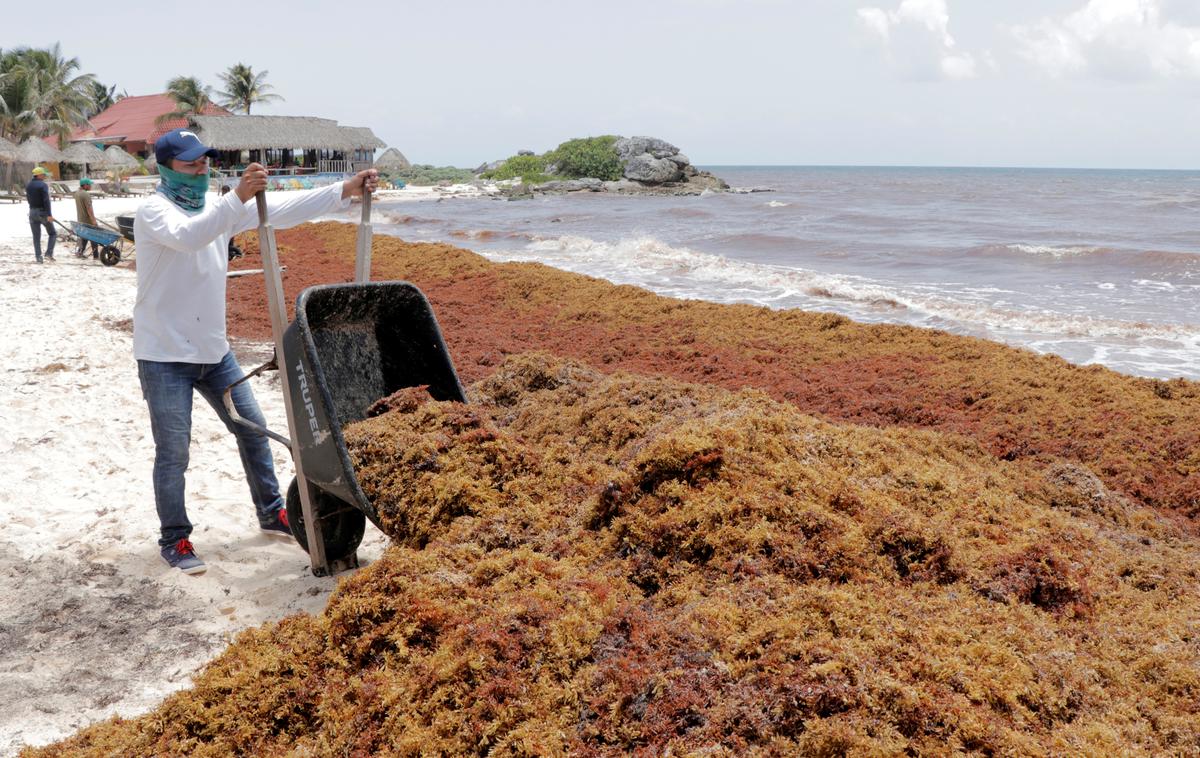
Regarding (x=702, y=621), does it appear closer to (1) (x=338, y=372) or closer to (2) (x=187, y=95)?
(1) (x=338, y=372)

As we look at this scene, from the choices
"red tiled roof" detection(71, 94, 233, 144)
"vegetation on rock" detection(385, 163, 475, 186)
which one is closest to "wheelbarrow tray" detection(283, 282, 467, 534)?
"red tiled roof" detection(71, 94, 233, 144)

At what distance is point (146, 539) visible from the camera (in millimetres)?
4199

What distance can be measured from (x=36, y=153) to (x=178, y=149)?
3568 centimetres

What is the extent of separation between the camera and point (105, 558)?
400 centimetres

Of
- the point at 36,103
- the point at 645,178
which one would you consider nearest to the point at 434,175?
the point at 645,178

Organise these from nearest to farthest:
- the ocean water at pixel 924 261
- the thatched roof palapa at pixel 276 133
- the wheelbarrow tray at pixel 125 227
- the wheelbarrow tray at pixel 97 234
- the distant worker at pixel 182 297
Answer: the distant worker at pixel 182 297
the ocean water at pixel 924 261
the wheelbarrow tray at pixel 125 227
the wheelbarrow tray at pixel 97 234
the thatched roof palapa at pixel 276 133

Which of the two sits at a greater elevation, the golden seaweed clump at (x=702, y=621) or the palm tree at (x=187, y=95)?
the palm tree at (x=187, y=95)

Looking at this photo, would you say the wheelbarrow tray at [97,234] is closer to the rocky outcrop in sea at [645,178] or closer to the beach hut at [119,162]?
the beach hut at [119,162]

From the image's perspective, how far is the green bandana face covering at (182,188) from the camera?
11.8 feet

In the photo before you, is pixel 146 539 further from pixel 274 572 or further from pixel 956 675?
pixel 956 675

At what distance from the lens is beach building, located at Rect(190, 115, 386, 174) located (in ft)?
137

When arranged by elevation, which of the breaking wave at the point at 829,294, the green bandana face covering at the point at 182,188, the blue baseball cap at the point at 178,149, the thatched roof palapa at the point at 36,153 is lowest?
the breaking wave at the point at 829,294

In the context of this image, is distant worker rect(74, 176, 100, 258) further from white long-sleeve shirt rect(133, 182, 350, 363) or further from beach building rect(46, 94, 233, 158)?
beach building rect(46, 94, 233, 158)

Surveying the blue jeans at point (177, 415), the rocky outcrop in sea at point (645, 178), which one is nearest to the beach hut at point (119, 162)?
the rocky outcrop in sea at point (645, 178)
